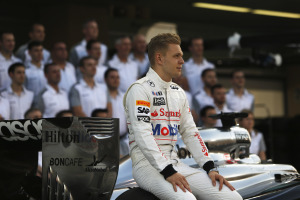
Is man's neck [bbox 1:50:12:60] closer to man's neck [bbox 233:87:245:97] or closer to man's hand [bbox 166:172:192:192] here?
man's neck [bbox 233:87:245:97]

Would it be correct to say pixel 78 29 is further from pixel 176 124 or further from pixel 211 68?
pixel 176 124

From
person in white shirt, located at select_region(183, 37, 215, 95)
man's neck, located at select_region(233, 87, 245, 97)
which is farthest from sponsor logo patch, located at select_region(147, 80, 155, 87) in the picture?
man's neck, located at select_region(233, 87, 245, 97)

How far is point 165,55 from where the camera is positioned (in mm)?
3631

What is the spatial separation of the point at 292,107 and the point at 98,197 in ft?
67.0

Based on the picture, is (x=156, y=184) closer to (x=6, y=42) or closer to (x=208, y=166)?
(x=208, y=166)

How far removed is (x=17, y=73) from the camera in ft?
24.5

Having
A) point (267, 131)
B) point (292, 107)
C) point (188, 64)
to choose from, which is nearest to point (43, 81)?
point (188, 64)

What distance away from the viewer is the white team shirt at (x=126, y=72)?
8.75m

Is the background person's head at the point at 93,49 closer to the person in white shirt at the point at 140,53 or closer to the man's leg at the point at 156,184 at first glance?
the person in white shirt at the point at 140,53

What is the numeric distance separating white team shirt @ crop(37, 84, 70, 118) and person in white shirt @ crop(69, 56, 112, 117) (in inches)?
10.0

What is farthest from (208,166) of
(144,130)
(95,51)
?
(95,51)

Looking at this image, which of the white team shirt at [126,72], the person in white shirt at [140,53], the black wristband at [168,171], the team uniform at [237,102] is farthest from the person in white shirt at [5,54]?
the black wristband at [168,171]

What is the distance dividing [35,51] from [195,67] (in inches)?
108

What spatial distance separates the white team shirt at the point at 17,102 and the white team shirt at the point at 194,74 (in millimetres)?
2881
